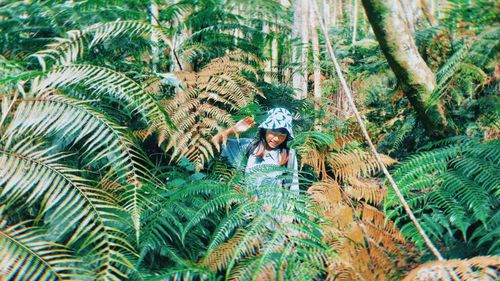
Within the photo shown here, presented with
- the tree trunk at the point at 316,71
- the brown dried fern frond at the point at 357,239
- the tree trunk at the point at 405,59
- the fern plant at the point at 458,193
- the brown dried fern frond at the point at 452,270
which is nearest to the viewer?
the brown dried fern frond at the point at 452,270

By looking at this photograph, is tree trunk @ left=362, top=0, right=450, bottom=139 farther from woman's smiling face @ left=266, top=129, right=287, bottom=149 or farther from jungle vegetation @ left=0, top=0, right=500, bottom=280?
woman's smiling face @ left=266, top=129, right=287, bottom=149

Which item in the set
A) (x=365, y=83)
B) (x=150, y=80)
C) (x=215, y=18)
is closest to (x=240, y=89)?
(x=150, y=80)

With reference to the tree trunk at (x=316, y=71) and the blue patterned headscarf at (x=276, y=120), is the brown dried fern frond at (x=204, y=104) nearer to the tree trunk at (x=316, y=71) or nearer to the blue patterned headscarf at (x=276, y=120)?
the blue patterned headscarf at (x=276, y=120)

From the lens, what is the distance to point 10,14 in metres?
2.32

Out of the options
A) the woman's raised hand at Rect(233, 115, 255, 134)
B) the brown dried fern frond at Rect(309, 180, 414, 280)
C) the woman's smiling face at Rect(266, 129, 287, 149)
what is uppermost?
the woman's raised hand at Rect(233, 115, 255, 134)

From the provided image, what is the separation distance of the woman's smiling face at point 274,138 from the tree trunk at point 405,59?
2.75ft

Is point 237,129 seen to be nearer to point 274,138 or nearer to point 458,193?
point 274,138

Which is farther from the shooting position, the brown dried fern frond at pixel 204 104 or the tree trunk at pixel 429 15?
the tree trunk at pixel 429 15

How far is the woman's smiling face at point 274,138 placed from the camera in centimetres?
219

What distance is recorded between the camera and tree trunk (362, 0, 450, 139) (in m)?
2.18

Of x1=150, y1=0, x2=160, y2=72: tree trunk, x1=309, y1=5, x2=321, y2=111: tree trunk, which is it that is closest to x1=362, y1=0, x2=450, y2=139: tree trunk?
x1=309, y1=5, x2=321, y2=111: tree trunk

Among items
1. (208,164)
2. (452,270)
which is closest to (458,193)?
(452,270)

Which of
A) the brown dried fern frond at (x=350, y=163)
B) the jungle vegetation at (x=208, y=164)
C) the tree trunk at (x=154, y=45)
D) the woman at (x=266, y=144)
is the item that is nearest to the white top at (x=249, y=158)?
the woman at (x=266, y=144)

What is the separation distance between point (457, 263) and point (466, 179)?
77 cm
